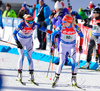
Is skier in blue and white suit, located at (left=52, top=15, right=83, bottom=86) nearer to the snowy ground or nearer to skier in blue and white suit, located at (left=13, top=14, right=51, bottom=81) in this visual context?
the snowy ground

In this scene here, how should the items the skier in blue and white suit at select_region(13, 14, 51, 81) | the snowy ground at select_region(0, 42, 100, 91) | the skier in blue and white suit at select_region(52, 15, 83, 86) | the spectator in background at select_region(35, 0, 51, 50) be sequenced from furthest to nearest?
the spectator in background at select_region(35, 0, 51, 50), the skier in blue and white suit at select_region(13, 14, 51, 81), the skier in blue and white suit at select_region(52, 15, 83, 86), the snowy ground at select_region(0, 42, 100, 91)

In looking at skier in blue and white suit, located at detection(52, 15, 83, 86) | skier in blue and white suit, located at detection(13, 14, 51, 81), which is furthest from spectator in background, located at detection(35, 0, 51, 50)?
skier in blue and white suit, located at detection(52, 15, 83, 86)

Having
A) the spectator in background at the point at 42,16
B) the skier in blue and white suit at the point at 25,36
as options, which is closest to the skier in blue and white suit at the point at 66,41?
the skier in blue and white suit at the point at 25,36

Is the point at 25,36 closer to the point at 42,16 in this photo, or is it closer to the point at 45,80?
the point at 45,80

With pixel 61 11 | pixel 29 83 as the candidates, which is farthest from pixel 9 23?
pixel 29 83

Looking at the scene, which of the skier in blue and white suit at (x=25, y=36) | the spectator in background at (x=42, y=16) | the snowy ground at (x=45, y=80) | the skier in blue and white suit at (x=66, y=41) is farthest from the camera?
the spectator in background at (x=42, y=16)

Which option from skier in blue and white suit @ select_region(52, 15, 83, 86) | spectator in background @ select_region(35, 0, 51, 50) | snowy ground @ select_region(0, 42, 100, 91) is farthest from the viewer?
spectator in background @ select_region(35, 0, 51, 50)

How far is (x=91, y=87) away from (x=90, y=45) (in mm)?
2581

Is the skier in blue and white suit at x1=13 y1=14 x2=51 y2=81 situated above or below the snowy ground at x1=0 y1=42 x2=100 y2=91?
above

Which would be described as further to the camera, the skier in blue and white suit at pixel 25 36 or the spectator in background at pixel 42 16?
the spectator in background at pixel 42 16

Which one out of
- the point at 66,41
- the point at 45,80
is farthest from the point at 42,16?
the point at 66,41

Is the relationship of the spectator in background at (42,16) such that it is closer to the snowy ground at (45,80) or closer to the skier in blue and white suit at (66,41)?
the snowy ground at (45,80)

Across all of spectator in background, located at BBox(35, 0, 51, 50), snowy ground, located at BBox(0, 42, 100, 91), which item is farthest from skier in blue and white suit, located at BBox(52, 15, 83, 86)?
spectator in background, located at BBox(35, 0, 51, 50)

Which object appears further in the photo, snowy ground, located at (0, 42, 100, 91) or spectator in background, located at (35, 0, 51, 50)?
spectator in background, located at (35, 0, 51, 50)
